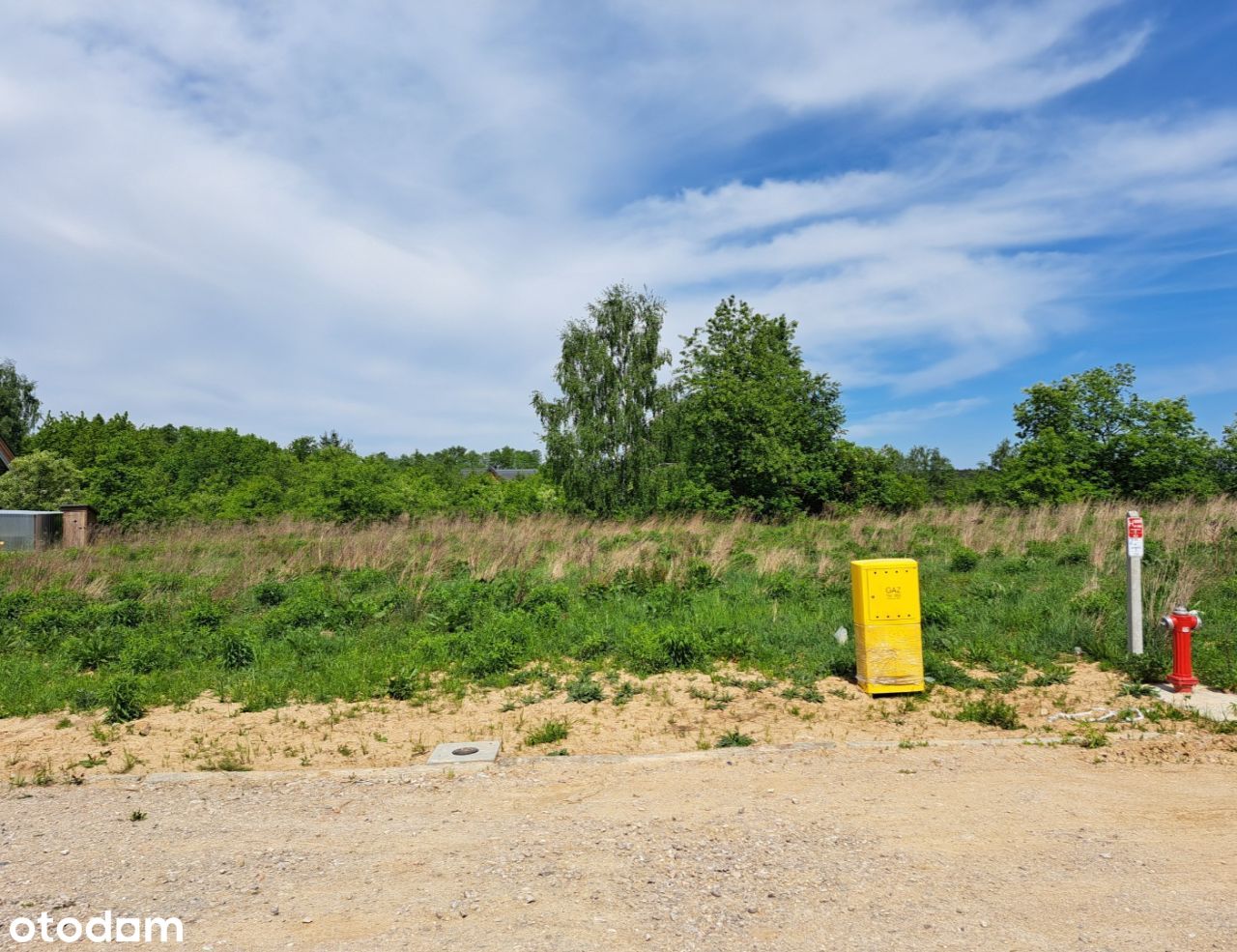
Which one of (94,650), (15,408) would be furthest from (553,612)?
(15,408)

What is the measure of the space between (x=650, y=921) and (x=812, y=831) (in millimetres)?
1364

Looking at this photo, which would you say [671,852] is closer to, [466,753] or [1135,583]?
[466,753]

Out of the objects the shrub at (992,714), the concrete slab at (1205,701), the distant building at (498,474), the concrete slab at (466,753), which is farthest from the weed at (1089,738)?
the distant building at (498,474)

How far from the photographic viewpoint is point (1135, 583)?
805cm

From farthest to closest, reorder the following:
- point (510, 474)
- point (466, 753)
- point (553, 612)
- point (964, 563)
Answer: point (510, 474)
point (964, 563)
point (553, 612)
point (466, 753)

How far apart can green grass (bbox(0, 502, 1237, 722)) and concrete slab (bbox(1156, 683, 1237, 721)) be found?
0.31m

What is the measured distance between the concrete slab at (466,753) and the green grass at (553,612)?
1.37 m

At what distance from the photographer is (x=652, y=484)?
31953mm

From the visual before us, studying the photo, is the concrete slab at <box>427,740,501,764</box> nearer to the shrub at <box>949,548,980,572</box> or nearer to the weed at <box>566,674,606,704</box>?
the weed at <box>566,674,606,704</box>

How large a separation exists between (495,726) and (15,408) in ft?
221

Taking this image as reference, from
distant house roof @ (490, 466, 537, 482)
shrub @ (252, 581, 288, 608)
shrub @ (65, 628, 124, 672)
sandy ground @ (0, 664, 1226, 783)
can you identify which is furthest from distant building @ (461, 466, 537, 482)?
sandy ground @ (0, 664, 1226, 783)

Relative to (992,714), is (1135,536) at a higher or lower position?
higher

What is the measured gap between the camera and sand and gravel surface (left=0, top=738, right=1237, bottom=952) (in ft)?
11.3

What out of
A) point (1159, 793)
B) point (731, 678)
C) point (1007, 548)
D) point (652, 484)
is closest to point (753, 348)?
point (652, 484)
